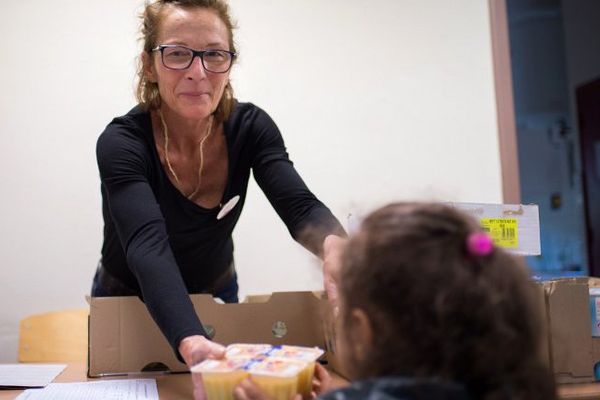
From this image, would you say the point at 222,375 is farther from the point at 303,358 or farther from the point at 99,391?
the point at 99,391

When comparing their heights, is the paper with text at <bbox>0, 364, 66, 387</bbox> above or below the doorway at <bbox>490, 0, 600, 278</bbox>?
below

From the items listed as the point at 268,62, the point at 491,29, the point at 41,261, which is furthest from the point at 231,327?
the point at 491,29

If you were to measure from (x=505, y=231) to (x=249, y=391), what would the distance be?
2.16 ft

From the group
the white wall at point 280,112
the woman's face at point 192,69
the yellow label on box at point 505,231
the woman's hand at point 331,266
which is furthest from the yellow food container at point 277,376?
the white wall at point 280,112

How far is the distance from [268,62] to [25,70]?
0.91 metres

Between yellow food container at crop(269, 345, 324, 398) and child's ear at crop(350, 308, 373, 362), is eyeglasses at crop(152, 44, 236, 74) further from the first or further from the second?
A: child's ear at crop(350, 308, 373, 362)

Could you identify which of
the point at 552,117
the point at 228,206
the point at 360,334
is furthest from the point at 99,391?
the point at 552,117

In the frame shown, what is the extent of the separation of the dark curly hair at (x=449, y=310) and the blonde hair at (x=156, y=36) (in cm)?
87

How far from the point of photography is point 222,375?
793mm

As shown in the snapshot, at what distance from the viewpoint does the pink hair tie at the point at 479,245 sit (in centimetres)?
58

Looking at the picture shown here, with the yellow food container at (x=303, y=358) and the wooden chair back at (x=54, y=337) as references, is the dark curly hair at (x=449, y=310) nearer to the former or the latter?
the yellow food container at (x=303, y=358)

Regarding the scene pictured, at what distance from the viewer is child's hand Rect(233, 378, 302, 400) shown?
77cm

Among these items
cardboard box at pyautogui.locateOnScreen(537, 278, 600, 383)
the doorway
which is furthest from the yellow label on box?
the doorway

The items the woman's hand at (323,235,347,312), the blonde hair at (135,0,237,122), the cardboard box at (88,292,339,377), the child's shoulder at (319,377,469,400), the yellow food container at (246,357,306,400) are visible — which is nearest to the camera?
the child's shoulder at (319,377,469,400)
